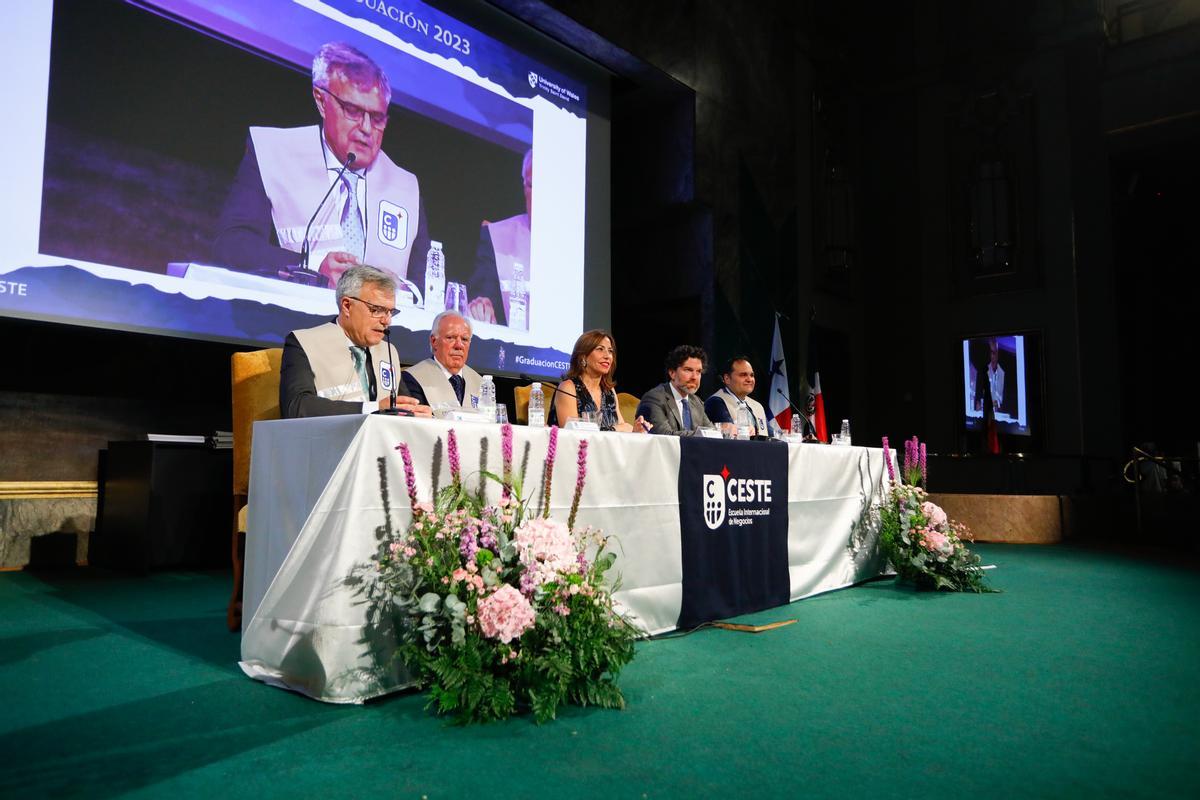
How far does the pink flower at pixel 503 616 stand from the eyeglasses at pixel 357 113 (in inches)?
148

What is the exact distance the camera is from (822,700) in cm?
208

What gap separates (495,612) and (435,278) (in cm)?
353

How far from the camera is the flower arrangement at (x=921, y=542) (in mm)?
4043

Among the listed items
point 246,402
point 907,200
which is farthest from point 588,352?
point 907,200

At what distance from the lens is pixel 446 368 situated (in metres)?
3.67

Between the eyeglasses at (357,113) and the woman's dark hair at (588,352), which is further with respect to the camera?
the eyeglasses at (357,113)

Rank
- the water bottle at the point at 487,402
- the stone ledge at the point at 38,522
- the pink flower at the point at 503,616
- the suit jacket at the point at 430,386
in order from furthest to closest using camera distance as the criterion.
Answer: the stone ledge at the point at 38,522
the suit jacket at the point at 430,386
the water bottle at the point at 487,402
the pink flower at the point at 503,616

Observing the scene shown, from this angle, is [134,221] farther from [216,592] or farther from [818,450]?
[818,450]

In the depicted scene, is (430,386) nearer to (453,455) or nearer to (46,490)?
(453,455)

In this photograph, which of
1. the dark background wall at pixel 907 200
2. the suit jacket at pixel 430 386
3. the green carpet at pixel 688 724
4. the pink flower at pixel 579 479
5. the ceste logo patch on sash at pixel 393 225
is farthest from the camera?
the dark background wall at pixel 907 200

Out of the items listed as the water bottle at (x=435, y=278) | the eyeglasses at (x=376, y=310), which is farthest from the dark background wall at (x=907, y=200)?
the eyeglasses at (x=376, y=310)

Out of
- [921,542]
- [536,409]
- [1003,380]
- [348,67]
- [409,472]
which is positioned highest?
[348,67]

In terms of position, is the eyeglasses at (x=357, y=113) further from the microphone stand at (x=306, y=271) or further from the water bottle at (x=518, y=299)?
→ the water bottle at (x=518, y=299)

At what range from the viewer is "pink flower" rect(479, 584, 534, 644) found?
6.17ft
